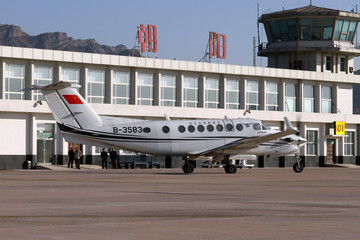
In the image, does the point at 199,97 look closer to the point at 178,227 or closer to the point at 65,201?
the point at 65,201

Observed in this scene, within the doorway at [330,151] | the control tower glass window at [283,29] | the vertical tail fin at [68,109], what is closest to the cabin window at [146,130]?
the vertical tail fin at [68,109]

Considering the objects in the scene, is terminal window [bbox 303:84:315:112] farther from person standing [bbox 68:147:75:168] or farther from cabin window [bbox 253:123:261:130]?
cabin window [bbox 253:123:261:130]

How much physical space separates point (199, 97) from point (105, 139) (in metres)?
36.0

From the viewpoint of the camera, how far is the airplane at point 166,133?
148 ft

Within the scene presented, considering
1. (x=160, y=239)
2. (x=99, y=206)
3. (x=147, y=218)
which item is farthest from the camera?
(x=99, y=206)

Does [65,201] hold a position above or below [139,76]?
below

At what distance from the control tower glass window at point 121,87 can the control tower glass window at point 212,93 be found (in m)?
9.59

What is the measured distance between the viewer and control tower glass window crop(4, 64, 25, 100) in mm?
68312

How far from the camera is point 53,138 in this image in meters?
69.2

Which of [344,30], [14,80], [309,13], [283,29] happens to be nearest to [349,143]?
[344,30]

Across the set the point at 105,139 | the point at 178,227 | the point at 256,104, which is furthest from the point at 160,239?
the point at 256,104

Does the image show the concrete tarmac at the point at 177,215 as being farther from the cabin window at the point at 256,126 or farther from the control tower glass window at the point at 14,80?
the control tower glass window at the point at 14,80

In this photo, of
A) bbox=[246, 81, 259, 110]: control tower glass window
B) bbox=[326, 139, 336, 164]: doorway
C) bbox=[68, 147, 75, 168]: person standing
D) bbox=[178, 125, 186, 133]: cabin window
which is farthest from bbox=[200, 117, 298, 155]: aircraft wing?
bbox=[326, 139, 336, 164]: doorway

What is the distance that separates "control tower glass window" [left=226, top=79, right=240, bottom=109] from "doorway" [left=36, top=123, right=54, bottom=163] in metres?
21.7
